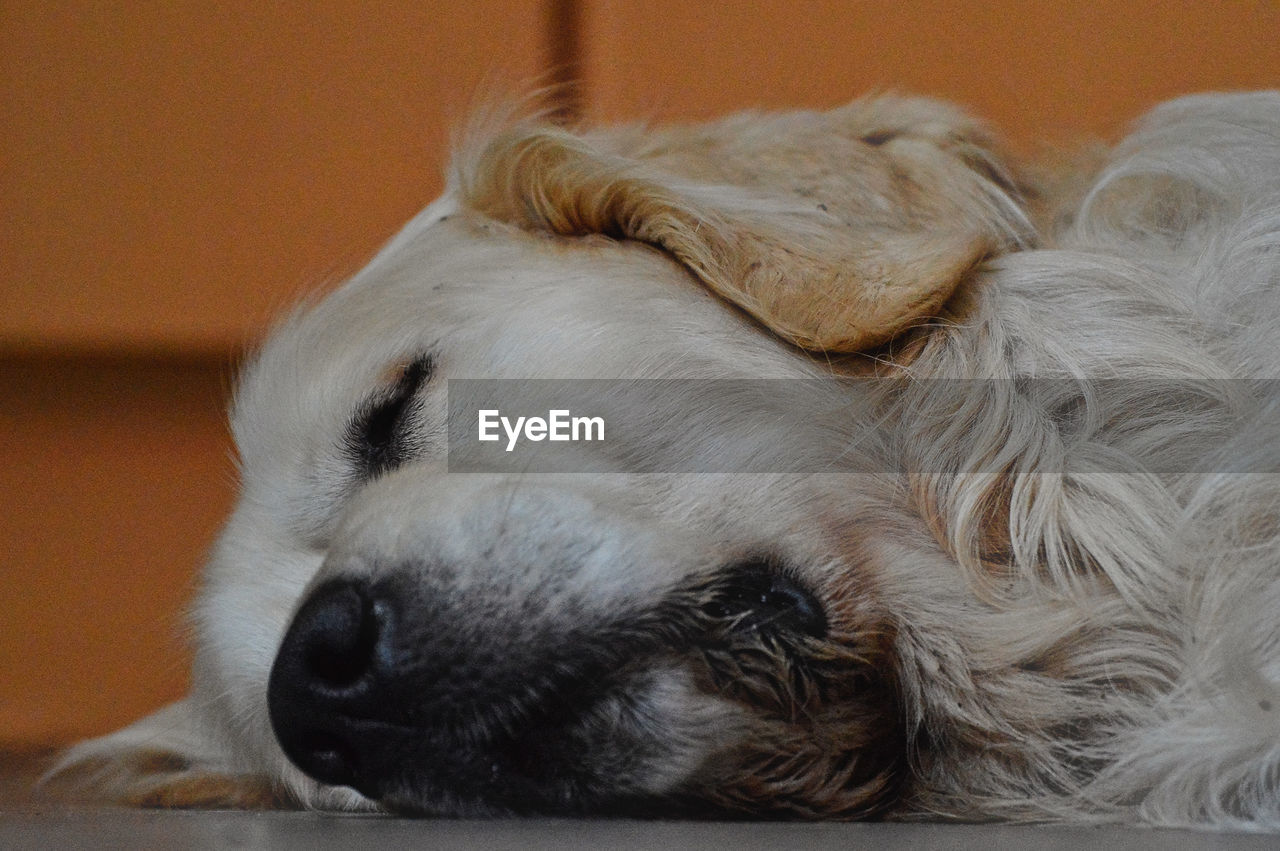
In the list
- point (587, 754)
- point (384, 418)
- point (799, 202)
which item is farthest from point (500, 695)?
point (799, 202)

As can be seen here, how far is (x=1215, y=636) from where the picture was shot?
81 cm

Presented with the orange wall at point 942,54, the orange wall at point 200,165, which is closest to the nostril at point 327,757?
the orange wall at point 200,165

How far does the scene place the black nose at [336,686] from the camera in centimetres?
76

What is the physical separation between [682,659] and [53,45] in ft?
5.00

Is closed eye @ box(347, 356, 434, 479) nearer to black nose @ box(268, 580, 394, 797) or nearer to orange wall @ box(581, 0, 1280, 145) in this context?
black nose @ box(268, 580, 394, 797)

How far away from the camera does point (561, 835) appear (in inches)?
27.4

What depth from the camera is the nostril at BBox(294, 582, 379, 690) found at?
762mm

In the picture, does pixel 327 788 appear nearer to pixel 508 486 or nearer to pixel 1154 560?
pixel 508 486

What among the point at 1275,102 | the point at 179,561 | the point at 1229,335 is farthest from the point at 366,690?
the point at 179,561

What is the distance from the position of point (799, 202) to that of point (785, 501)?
12.7 inches

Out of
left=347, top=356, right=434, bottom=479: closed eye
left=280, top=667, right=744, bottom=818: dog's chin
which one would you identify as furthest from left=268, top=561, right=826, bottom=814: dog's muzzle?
left=347, top=356, right=434, bottom=479: closed eye

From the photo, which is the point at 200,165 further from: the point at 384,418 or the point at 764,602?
the point at 764,602

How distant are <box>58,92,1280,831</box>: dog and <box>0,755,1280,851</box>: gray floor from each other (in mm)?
32

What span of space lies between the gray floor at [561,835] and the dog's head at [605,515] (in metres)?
0.03
